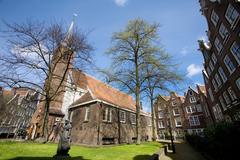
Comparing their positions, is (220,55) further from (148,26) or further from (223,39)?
(148,26)

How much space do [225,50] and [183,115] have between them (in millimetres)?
31070

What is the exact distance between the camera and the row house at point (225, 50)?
589 inches

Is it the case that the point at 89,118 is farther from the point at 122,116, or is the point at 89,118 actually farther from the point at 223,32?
the point at 223,32

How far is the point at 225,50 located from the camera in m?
17.1

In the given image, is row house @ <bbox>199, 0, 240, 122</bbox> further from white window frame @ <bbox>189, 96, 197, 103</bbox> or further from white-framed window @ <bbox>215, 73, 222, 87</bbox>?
white window frame @ <bbox>189, 96, 197, 103</bbox>

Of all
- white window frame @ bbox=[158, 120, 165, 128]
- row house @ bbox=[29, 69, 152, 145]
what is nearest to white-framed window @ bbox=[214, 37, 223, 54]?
row house @ bbox=[29, 69, 152, 145]

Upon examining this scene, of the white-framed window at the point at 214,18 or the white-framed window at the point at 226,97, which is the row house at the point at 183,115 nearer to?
the white-framed window at the point at 226,97

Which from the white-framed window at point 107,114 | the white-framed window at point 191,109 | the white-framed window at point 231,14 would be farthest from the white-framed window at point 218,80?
the white-framed window at point 191,109

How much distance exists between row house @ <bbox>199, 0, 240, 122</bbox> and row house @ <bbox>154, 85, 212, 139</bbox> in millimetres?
15231

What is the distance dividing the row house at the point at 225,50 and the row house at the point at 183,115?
1523 centimetres

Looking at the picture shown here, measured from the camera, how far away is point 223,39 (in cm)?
1741

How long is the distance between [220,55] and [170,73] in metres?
8.99

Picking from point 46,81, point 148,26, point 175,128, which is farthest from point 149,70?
point 175,128

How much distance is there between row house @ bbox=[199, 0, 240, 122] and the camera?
15.0 metres
